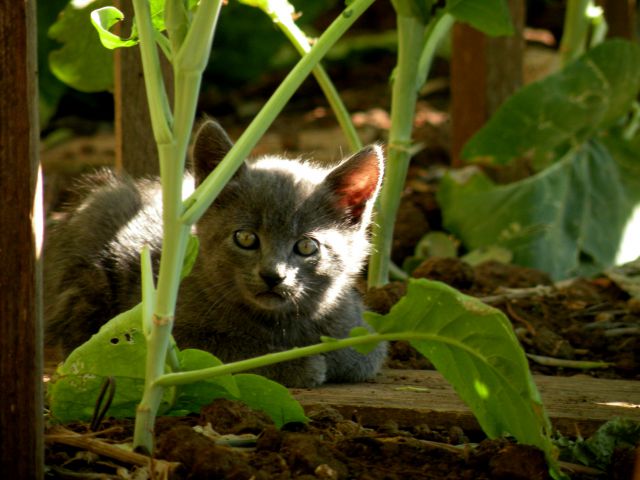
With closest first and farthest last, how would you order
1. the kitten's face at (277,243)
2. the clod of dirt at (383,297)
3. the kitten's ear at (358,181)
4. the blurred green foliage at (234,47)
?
the kitten's face at (277,243), the kitten's ear at (358,181), the clod of dirt at (383,297), the blurred green foliage at (234,47)

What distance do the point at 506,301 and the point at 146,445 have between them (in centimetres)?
228

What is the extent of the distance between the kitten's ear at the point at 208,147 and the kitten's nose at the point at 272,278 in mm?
456

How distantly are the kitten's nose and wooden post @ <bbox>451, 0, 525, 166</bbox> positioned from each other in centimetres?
305

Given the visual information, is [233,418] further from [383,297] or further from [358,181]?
[383,297]

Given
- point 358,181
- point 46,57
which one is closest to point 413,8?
point 358,181

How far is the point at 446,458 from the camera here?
8.57 ft

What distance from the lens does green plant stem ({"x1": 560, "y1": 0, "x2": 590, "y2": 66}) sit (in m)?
6.09

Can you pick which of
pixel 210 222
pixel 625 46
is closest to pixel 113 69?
pixel 210 222

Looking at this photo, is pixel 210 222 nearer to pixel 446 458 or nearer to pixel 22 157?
pixel 446 458

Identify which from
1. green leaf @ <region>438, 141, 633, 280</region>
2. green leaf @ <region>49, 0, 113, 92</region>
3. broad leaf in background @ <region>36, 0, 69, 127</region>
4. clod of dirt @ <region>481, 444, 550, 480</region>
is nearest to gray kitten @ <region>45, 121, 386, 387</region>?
green leaf @ <region>49, 0, 113, 92</region>

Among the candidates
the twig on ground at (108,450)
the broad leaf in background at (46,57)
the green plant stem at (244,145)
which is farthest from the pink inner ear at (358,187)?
the broad leaf in background at (46,57)

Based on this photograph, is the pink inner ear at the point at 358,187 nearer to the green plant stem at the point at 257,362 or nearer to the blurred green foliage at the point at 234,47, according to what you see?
the green plant stem at the point at 257,362

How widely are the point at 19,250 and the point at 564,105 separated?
13.9ft

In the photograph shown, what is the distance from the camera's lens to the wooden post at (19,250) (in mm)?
2041
